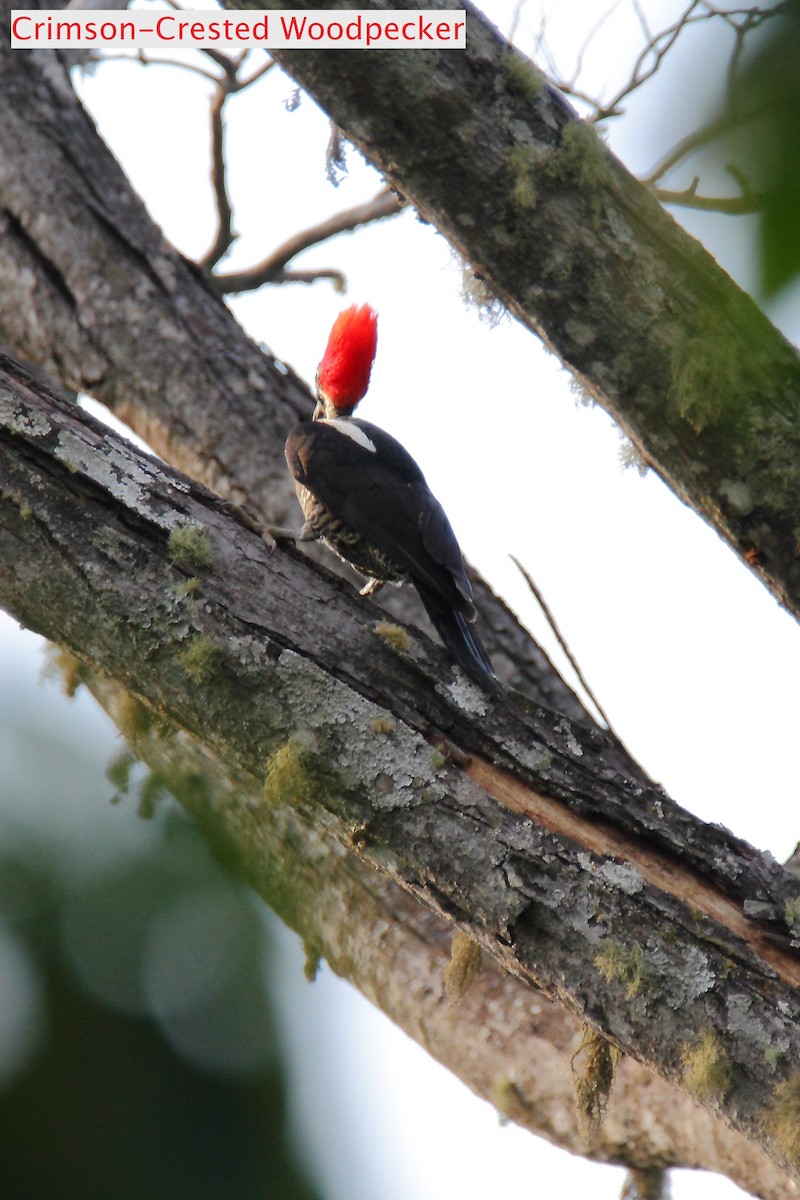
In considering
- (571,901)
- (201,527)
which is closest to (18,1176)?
(571,901)

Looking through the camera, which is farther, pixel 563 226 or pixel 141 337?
pixel 141 337

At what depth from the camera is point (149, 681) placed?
6.81 ft

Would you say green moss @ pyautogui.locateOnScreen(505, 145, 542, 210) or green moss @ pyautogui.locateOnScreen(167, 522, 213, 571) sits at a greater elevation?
green moss @ pyautogui.locateOnScreen(505, 145, 542, 210)

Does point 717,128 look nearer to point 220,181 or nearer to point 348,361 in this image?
point 348,361

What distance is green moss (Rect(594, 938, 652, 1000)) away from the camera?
1862 millimetres

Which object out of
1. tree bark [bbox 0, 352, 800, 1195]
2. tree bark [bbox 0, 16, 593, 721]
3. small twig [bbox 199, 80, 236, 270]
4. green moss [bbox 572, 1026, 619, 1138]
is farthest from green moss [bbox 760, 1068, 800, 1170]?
small twig [bbox 199, 80, 236, 270]

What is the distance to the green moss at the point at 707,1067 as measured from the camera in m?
1.80

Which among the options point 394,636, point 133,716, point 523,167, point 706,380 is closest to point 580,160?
point 523,167

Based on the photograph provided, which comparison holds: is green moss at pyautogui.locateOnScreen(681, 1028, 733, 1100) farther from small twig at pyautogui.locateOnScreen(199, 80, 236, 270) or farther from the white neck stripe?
small twig at pyautogui.locateOnScreen(199, 80, 236, 270)

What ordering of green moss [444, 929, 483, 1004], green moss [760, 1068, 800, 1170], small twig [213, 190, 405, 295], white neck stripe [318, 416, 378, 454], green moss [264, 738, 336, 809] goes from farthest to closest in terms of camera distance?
small twig [213, 190, 405, 295] → white neck stripe [318, 416, 378, 454] → green moss [444, 929, 483, 1004] → green moss [264, 738, 336, 809] → green moss [760, 1068, 800, 1170]

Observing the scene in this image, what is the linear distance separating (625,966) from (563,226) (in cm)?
148

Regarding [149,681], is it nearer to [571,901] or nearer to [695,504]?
[571,901]

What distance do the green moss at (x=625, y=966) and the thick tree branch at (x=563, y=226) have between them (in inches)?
38.2

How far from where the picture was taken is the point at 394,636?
2.28 m
